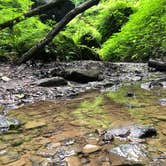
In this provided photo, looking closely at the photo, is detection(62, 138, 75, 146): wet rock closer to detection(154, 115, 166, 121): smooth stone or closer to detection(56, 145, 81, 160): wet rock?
detection(56, 145, 81, 160): wet rock

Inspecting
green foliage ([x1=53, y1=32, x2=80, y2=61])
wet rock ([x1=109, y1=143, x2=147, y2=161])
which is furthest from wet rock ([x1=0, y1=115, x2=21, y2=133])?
green foliage ([x1=53, y1=32, x2=80, y2=61])

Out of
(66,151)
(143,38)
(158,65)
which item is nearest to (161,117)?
(66,151)

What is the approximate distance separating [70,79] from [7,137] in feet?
10.6

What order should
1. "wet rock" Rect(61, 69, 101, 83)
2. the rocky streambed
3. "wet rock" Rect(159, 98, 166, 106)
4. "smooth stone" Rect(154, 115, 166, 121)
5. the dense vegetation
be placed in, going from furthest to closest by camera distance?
the dense vegetation < "wet rock" Rect(61, 69, 101, 83) < "wet rock" Rect(159, 98, 166, 106) < "smooth stone" Rect(154, 115, 166, 121) < the rocky streambed

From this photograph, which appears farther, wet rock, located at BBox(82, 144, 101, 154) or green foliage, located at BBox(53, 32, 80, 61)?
green foliage, located at BBox(53, 32, 80, 61)

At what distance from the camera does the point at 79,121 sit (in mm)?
3670

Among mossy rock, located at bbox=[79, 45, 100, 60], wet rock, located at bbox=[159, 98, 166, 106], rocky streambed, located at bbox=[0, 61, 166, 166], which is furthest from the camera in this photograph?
mossy rock, located at bbox=[79, 45, 100, 60]

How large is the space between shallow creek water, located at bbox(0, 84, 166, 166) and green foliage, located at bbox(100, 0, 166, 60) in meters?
4.60

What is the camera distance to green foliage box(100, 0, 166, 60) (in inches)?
→ 379

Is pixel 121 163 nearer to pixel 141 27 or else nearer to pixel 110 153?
pixel 110 153

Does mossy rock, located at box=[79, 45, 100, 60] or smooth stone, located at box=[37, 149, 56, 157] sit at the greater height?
smooth stone, located at box=[37, 149, 56, 157]

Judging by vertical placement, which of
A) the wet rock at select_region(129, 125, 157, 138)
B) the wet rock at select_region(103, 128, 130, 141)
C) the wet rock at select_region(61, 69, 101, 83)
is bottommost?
the wet rock at select_region(61, 69, 101, 83)

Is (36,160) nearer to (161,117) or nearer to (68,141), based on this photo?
(68,141)

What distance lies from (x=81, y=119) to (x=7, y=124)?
2.56 feet
